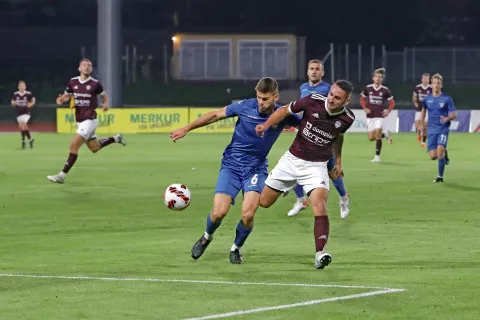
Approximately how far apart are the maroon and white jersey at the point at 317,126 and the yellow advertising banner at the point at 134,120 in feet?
114

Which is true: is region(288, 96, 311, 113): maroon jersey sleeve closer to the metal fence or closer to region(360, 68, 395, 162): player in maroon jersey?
region(360, 68, 395, 162): player in maroon jersey

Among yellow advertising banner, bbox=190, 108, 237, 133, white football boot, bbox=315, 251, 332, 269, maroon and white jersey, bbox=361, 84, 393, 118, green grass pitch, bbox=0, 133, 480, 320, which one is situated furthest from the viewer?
yellow advertising banner, bbox=190, 108, 237, 133

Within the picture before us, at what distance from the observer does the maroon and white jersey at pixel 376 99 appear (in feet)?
108

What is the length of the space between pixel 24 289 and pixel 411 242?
5.51 metres

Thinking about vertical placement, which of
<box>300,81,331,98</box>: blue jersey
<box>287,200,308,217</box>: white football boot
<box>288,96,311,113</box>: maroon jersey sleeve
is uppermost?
<box>288,96,311,113</box>: maroon jersey sleeve

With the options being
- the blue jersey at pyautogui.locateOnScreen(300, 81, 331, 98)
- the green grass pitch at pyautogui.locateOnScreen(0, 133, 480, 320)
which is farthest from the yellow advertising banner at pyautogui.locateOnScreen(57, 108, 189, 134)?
the blue jersey at pyautogui.locateOnScreen(300, 81, 331, 98)

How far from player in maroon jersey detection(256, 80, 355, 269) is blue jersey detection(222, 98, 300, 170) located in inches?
16.7

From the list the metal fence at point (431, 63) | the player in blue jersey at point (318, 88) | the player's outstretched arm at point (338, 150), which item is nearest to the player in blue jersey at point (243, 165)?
the player's outstretched arm at point (338, 150)

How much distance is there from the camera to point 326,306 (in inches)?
392

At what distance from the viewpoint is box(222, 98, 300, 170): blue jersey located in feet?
41.9

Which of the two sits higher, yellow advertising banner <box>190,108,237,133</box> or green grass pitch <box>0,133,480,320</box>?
green grass pitch <box>0,133,480,320</box>

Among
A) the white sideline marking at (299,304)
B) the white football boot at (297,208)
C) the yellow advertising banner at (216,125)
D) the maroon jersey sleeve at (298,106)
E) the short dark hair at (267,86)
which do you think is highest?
the short dark hair at (267,86)

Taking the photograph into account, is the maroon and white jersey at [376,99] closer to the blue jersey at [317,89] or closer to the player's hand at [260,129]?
the blue jersey at [317,89]

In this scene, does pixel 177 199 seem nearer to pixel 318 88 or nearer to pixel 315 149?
pixel 315 149
